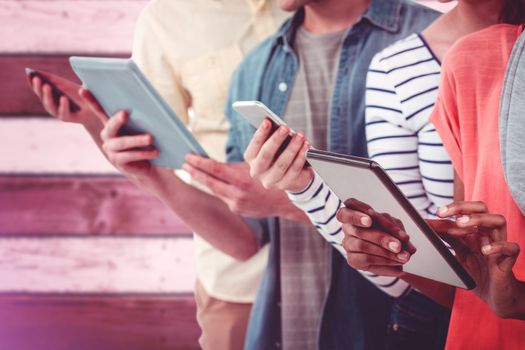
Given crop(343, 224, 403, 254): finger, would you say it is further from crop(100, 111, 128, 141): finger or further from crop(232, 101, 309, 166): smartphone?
crop(100, 111, 128, 141): finger

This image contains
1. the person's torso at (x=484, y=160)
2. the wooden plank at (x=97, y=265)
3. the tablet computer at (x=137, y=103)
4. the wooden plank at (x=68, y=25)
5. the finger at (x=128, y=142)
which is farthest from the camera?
the wooden plank at (x=97, y=265)

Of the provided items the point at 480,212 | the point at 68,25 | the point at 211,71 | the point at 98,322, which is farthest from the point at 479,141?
the point at 98,322

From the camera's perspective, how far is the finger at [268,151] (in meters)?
0.75

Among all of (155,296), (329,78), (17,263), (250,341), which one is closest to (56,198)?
(17,263)

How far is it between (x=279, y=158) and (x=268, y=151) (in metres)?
0.02

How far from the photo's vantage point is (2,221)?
5.68 ft

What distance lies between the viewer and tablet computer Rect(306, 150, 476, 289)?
1.80ft

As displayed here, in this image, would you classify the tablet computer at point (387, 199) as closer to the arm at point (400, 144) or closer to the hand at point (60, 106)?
the arm at point (400, 144)

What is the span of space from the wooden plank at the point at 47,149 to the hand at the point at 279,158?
0.99 metres

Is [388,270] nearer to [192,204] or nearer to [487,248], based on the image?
[487,248]

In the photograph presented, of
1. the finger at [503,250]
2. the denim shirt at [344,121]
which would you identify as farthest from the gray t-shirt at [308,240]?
the finger at [503,250]

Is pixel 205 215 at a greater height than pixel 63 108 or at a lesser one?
lesser

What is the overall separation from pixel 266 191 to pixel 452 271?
1.35ft

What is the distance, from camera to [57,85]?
1.07 metres
